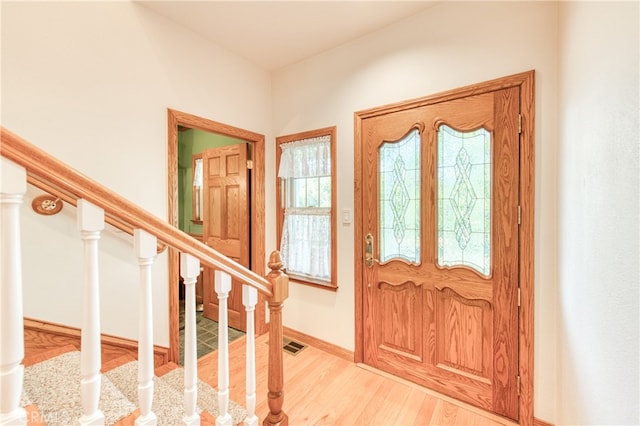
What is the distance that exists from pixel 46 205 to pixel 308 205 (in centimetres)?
181

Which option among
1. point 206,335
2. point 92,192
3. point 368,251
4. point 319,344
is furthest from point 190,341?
point 206,335

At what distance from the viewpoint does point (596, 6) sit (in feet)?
3.29

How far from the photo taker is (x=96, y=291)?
79cm

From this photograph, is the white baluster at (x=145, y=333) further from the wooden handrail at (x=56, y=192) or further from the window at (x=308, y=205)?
the window at (x=308, y=205)

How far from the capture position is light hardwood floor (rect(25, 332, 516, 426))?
171cm

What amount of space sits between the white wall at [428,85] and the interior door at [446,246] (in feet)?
0.44

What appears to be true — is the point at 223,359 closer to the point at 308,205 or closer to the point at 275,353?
the point at 275,353

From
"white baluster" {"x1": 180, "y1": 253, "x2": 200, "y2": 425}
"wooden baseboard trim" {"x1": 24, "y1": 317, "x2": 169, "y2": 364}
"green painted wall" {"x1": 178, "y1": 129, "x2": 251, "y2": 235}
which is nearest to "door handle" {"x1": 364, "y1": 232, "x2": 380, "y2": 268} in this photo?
"white baluster" {"x1": 180, "y1": 253, "x2": 200, "y2": 425}

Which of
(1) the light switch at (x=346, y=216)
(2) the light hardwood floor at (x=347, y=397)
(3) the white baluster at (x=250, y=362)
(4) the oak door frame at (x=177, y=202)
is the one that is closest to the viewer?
(3) the white baluster at (x=250, y=362)

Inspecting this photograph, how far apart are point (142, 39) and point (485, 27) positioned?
91.1 inches

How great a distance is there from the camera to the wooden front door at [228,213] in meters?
2.84

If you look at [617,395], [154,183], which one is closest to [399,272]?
[617,395]

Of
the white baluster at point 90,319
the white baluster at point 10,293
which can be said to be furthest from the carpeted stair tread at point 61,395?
the white baluster at point 10,293

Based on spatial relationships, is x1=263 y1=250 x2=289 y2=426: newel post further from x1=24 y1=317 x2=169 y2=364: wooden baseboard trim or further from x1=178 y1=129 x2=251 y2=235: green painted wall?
x1=178 y1=129 x2=251 y2=235: green painted wall
